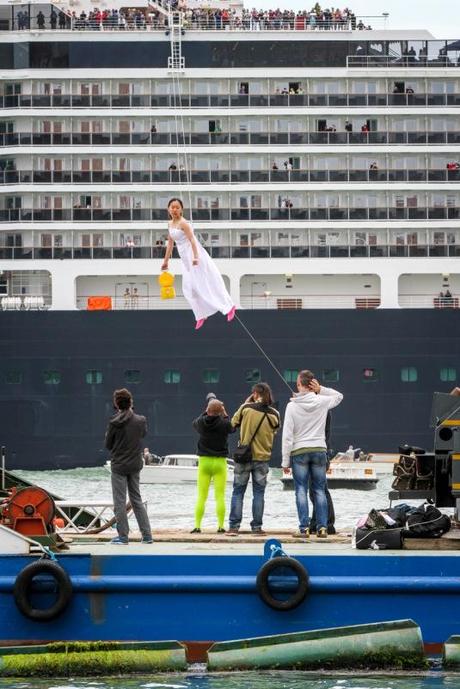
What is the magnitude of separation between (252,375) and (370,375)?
3.10 metres

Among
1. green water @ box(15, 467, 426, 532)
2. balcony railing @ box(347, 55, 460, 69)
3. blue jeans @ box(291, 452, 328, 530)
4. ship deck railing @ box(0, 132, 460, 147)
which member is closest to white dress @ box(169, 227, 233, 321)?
blue jeans @ box(291, 452, 328, 530)

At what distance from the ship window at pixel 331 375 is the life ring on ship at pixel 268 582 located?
31082mm

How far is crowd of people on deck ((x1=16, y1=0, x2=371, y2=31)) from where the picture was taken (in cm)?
4572

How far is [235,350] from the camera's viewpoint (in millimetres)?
43469

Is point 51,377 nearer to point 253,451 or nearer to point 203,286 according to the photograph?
point 203,286

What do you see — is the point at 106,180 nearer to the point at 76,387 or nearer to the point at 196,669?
the point at 76,387

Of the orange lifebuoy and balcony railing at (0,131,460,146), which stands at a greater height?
balcony railing at (0,131,460,146)

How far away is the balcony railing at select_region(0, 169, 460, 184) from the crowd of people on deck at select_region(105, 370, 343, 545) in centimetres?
3020

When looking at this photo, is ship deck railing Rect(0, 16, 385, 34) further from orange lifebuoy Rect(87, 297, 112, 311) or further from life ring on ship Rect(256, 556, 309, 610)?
life ring on ship Rect(256, 556, 309, 610)

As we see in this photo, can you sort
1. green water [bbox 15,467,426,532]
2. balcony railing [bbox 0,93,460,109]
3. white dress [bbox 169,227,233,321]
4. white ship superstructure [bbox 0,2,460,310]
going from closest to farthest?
white dress [bbox 169,227,233,321] < green water [bbox 15,467,426,532] < white ship superstructure [bbox 0,2,460,310] < balcony railing [bbox 0,93,460,109]

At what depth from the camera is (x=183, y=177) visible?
44.7 metres

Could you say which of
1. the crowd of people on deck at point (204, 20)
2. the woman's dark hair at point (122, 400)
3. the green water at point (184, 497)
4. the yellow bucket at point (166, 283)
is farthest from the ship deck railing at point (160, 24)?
the woman's dark hair at point (122, 400)

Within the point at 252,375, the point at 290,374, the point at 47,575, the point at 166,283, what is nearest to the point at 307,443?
the point at 47,575

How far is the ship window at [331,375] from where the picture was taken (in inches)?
1709
